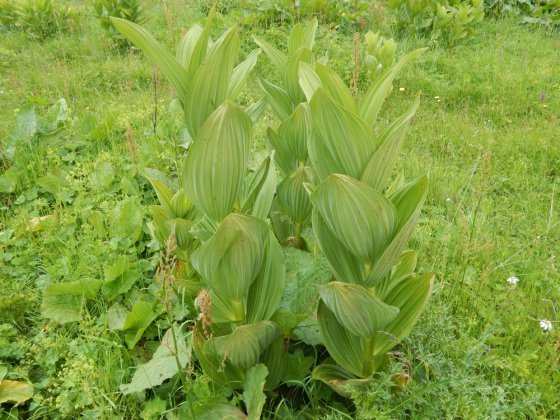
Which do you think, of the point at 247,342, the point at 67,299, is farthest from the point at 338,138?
the point at 67,299

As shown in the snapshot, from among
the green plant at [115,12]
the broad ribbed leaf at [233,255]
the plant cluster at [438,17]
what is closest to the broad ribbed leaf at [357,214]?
the broad ribbed leaf at [233,255]

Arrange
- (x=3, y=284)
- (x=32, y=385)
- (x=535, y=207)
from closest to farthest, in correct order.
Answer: (x=32, y=385) → (x=3, y=284) → (x=535, y=207)

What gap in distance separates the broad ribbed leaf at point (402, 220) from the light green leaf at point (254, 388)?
480 mm

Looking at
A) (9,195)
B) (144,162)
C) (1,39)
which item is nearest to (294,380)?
(144,162)

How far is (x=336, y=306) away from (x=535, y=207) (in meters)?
2.43

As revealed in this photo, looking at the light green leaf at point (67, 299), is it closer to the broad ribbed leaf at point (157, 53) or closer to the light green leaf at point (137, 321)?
the light green leaf at point (137, 321)

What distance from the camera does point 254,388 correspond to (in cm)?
173

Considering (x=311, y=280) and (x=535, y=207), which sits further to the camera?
(x=535, y=207)

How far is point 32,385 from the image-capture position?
7.00ft

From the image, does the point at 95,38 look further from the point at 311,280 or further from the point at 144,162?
the point at 311,280

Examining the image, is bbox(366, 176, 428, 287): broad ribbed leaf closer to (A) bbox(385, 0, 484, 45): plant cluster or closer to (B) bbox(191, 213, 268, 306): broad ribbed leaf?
(B) bbox(191, 213, 268, 306): broad ribbed leaf

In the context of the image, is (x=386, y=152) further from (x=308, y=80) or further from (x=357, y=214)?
(x=308, y=80)

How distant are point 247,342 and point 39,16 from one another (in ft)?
23.1

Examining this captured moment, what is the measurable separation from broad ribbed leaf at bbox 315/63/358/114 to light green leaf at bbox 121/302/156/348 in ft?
4.38
